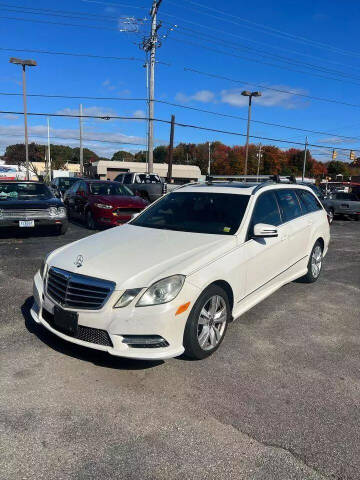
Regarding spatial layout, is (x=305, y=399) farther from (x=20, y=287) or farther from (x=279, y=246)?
(x=20, y=287)

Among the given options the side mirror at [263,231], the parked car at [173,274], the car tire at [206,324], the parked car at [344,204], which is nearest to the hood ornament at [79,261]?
the parked car at [173,274]

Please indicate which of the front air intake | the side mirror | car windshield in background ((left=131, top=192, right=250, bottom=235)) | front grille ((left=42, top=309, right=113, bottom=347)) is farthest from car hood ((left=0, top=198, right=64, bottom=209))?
the front air intake

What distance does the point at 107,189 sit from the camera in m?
12.4

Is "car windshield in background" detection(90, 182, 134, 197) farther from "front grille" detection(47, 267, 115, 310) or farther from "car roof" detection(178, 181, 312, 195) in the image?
"front grille" detection(47, 267, 115, 310)

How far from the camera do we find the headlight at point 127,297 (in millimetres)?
3104

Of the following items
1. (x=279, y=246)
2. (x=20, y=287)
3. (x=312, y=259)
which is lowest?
(x=20, y=287)

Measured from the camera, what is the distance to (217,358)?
11.9 feet

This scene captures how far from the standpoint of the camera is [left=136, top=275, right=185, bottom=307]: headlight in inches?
122

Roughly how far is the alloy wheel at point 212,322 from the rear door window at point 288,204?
6.61 feet

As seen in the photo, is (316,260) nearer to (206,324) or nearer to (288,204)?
(288,204)

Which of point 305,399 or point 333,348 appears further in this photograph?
point 333,348

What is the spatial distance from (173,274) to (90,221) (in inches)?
355

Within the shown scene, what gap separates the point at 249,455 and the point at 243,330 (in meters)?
1.98

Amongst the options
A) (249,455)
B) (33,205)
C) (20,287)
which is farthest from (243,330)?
(33,205)
